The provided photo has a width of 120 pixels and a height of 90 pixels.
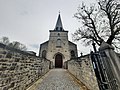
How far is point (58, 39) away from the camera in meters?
18.3

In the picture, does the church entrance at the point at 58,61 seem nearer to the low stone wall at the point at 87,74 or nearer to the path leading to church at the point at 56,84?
the path leading to church at the point at 56,84

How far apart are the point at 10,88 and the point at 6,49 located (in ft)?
3.85

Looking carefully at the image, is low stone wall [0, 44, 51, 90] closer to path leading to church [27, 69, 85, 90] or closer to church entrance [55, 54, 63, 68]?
path leading to church [27, 69, 85, 90]

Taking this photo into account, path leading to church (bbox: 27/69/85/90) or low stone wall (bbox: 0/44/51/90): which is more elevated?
low stone wall (bbox: 0/44/51/90)

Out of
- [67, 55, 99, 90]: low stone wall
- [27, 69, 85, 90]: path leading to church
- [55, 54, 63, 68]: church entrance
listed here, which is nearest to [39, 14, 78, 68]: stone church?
[55, 54, 63, 68]: church entrance

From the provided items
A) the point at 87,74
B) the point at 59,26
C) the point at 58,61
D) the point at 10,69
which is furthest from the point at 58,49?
the point at 10,69

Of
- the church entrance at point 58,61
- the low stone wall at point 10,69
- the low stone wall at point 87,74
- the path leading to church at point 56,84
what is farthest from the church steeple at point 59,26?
the low stone wall at point 10,69

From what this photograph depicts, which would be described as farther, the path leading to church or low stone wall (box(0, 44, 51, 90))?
the path leading to church

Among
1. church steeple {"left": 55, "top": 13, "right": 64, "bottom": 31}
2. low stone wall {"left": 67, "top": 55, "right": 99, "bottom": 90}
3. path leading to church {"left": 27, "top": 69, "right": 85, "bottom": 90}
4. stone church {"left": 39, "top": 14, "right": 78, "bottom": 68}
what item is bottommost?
path leading to church {"left": 27, "top": 69, "right": 85, "bottom": 90}

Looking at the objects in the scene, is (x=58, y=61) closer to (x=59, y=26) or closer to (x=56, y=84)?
(x=59, y=26)

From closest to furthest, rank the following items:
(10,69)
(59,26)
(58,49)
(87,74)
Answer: (10,69) < (87,74) < (58,49) < (59,26)

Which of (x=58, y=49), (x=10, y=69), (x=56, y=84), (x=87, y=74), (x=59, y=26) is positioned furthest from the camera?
(x=59, y=26)

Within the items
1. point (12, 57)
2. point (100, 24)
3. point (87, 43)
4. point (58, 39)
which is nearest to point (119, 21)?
point (100, 24)

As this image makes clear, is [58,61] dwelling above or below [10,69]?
above
